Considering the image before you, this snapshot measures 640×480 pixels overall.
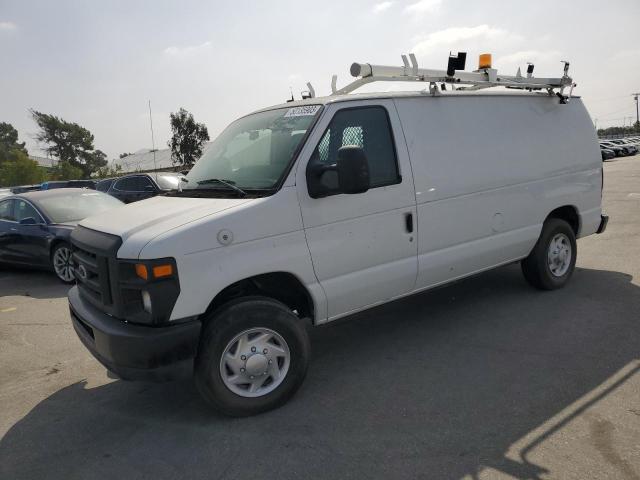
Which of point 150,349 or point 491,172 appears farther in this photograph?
point 491,172

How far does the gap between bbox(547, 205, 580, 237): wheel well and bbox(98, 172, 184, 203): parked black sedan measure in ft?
28.2

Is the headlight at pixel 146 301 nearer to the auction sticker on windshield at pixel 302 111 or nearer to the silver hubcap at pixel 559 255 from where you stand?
the auction sticker on windshield at pixel 302 111

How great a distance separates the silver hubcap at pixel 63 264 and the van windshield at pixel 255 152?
4.52 metres

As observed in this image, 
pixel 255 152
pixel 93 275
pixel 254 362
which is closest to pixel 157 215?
pixel 93 275

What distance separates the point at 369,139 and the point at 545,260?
270 cm

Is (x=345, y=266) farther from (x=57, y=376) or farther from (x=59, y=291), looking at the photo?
(x=59, y=291)

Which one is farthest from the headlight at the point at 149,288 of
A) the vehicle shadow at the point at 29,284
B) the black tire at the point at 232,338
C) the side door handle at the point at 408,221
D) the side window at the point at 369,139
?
the vehicle shadow at the point at 29,284

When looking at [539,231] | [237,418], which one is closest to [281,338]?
[237,418]

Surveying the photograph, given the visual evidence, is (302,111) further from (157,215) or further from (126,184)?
(126,184)

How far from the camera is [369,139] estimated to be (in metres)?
4.15

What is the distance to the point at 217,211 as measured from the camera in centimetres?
344

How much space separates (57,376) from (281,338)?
2.26 metres

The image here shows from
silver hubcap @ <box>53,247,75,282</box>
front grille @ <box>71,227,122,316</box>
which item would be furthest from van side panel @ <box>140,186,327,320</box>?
silver hubcap @ <box>53,247,75,282</box>

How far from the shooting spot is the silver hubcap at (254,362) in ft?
11.4
